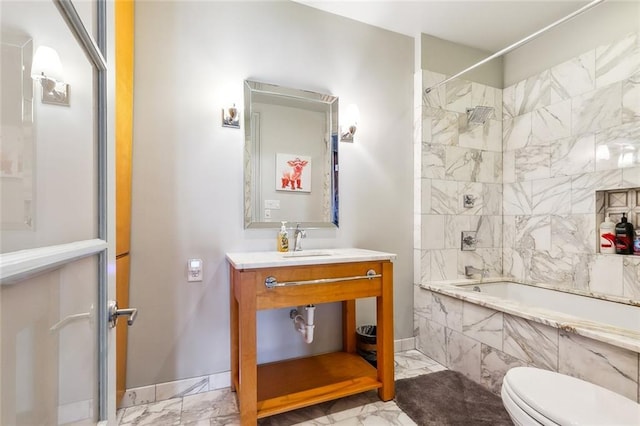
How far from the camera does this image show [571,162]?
2264 mm

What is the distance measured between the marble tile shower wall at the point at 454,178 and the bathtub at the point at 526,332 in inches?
8.7

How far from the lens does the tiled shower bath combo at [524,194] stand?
188 cm

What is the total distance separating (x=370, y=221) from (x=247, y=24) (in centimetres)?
165

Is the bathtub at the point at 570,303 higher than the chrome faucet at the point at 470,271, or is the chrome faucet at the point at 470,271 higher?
the chrome faucet at the point at 470,271

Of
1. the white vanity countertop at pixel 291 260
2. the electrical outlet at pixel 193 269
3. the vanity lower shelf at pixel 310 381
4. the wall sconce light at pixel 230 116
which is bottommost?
the vanity lower shelf at pixel 310 381

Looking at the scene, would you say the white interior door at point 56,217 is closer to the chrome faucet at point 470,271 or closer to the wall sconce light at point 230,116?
the wall sconce light at point 230,116

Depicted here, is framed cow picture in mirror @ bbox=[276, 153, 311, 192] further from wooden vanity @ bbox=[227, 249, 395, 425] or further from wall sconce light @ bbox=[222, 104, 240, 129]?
wooden vanity @ bbox=[227, 249, 395, 425]

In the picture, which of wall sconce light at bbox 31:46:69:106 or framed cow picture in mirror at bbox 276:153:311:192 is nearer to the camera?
wall sconce light at bbox 31:46:69:106

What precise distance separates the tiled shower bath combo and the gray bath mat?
11cm

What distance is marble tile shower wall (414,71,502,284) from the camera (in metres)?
2.43

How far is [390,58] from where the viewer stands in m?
2.40

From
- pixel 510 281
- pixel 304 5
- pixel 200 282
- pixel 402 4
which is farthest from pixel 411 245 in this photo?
pixel 304 5

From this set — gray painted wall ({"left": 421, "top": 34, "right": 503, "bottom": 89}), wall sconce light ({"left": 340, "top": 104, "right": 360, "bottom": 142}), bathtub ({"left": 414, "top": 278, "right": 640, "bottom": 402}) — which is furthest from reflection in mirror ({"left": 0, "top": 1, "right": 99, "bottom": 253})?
gray painted wall ({"left": 421, "top": 34, "right": 503, "bottom": 89})

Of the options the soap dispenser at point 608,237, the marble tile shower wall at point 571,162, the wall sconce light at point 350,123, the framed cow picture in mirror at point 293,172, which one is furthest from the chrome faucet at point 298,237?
the soap dispenser at point 608,237
